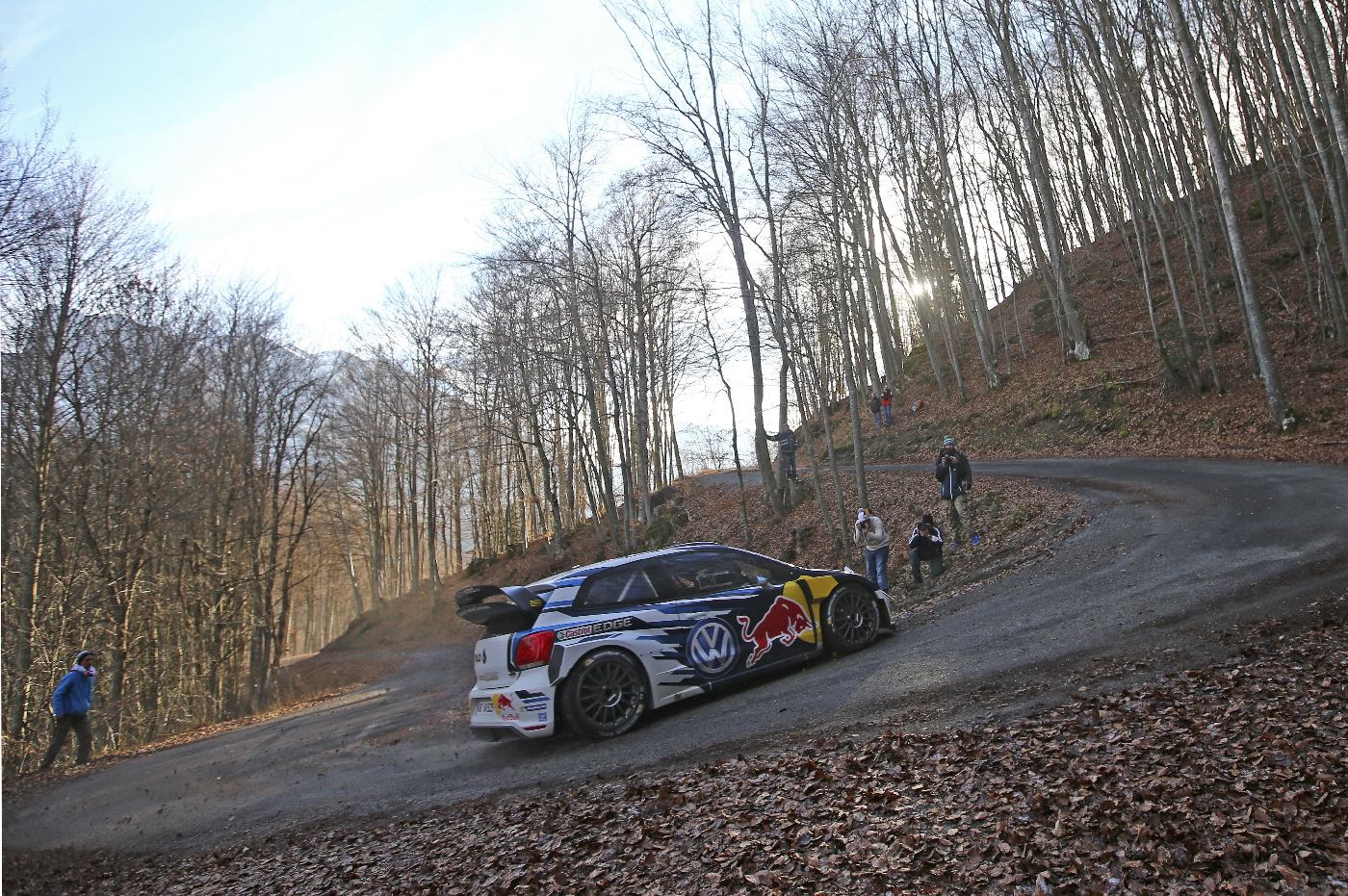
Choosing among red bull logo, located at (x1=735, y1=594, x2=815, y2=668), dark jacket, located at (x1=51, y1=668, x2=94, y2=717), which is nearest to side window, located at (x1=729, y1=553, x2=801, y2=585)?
red bull logo, located at (x1=735, y1=594, x2=815, y2=668)

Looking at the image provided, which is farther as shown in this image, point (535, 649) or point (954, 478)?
point (954, 478)

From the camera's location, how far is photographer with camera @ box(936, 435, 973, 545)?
567 inches

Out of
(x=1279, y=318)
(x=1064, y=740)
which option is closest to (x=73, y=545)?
(x=1064, y=740)

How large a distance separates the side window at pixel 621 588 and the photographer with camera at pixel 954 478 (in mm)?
8323

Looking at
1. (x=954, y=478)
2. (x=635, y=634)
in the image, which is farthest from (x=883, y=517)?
(x=635, y=634)

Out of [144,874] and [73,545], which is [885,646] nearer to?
[144,874]

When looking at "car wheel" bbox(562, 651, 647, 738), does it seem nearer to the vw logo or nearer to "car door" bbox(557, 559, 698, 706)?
"car door" bbox(557, 559, 698, 706)

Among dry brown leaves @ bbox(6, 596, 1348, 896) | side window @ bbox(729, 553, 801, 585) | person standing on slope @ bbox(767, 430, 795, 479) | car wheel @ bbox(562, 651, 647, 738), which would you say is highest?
person standing on slope @ bbox(767, 430, 795, 479)

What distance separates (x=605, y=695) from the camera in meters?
7.40

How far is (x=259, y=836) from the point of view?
688 centimetres

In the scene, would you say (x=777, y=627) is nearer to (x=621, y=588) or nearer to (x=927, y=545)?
(x=621, y=588)

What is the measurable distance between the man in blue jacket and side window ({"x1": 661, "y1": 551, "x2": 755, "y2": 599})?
10.6m

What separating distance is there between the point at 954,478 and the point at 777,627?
25.2 feet

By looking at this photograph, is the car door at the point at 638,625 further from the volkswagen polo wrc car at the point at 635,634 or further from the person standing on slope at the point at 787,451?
the person standing on slope at the point at 787,451
